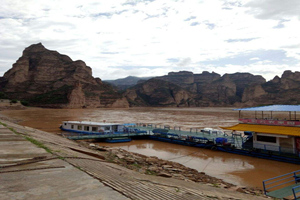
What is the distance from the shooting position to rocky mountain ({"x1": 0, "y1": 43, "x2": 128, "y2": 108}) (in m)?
154

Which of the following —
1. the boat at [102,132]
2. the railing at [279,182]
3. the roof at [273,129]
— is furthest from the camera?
the boat at [102,132]

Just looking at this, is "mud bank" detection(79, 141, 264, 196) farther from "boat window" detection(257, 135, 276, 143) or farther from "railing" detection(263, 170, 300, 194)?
"boat window" detection(257, 135, 276, 143)

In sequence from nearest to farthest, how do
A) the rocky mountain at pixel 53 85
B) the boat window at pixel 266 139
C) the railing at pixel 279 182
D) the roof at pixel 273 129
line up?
the railing at pixel 279 182 < the roof at pixel 273 129 < the boat window at pixel 266 139 < the rocky mountain at pixel 53 85

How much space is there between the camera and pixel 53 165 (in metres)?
8.78

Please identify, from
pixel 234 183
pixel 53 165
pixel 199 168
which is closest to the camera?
pixel 53 165

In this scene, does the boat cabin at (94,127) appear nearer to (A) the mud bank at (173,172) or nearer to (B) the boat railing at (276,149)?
(A) the mud bank at (173,172)

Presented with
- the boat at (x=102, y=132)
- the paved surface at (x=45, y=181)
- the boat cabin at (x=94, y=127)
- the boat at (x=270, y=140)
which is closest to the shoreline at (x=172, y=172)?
the paved surface at (x=45, y=181)

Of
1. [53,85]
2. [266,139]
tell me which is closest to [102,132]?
[266,139]

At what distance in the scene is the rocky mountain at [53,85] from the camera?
15412cm

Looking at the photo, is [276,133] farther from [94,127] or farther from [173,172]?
[94,127]

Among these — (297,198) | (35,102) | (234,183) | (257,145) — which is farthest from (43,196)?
(35,102)

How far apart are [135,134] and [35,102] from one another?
132 m

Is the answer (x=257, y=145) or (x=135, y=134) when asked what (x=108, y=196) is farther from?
(x=135, y=134)

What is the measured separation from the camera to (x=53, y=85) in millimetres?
Answer: 178125
